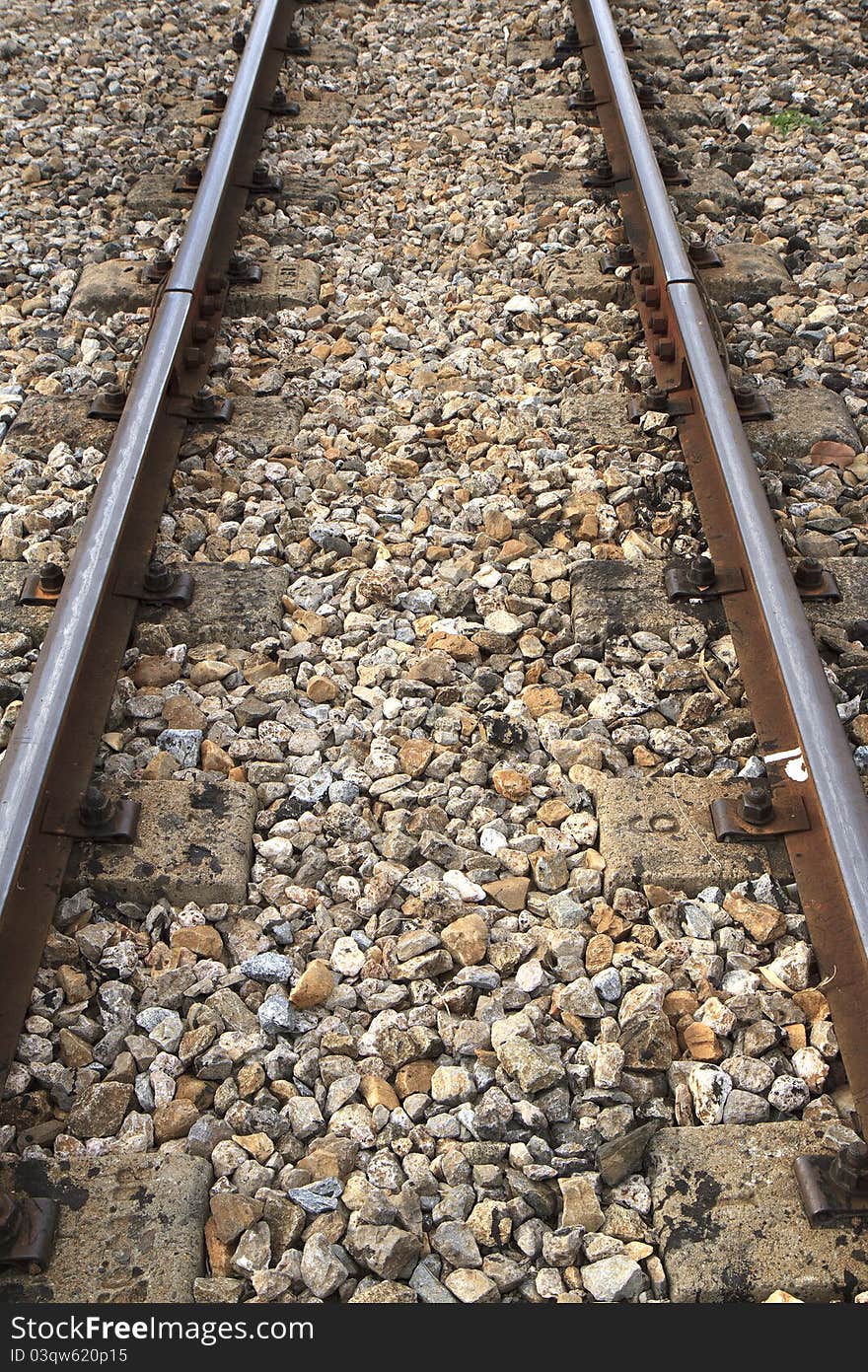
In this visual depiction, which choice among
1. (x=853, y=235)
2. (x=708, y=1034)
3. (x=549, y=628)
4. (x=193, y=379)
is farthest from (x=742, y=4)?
(x=708, y=1034)

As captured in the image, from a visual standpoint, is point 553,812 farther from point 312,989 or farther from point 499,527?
point 499,527

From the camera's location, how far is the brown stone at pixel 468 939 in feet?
8.33

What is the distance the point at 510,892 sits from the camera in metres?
2.65

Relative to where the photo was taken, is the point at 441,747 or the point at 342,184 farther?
the point at 342,184

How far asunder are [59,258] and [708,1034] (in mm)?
3810

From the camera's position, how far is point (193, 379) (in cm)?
420

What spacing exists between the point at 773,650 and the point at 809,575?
1.51 feet

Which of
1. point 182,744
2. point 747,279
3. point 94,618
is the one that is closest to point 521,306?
point 747,279

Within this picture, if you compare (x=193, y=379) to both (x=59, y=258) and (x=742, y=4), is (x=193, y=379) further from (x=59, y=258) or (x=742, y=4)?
(x=742, y=4)

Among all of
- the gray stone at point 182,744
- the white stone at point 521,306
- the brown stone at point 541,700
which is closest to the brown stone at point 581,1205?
the brown stone at point 541,700

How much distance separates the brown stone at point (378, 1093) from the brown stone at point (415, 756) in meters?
0.74

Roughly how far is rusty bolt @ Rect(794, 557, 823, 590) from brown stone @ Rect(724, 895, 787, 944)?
101 cm

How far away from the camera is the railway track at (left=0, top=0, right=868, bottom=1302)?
7.30 feet

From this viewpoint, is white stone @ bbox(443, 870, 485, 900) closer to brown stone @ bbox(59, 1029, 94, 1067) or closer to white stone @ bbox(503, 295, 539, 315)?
brown stone @ bbox(59, 1029, 94, 1067)
